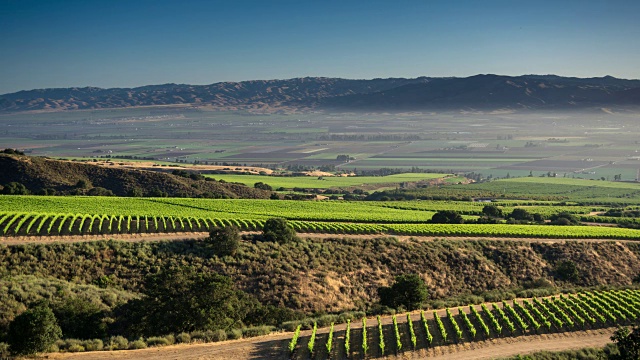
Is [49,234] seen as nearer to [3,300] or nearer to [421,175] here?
[3,300]

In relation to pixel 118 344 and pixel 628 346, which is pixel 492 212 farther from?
pixel 118 344

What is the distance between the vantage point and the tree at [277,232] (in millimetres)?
55750

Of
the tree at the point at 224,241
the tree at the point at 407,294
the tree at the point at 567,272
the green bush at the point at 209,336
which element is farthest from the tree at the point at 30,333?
the tree at the point at 567,272

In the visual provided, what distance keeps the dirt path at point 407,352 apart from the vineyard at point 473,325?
671mm

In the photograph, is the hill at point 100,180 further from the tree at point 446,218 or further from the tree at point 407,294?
the tree at point 407,294

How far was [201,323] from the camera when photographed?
35.0 meters

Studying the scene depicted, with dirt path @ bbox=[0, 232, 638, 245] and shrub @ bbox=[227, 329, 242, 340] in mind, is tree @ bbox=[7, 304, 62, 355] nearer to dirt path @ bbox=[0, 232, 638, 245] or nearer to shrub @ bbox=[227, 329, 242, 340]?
shrub @ bbox=[227, 329, 242, 340]

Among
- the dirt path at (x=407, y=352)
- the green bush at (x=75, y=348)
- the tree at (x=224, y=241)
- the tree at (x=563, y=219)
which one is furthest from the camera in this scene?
the tree at (x=563, y=219)

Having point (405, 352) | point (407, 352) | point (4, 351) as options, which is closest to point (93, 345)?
point (4, 351)

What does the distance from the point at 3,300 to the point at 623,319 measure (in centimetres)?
3976

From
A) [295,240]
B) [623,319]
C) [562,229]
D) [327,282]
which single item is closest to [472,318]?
[623,319]

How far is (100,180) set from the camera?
4203 inches

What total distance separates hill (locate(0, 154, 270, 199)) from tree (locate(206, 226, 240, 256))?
42595 mm

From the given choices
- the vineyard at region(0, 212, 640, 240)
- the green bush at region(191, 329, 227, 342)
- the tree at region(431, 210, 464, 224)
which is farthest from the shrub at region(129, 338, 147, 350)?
the tree at region(431, 210, 464, 224)
